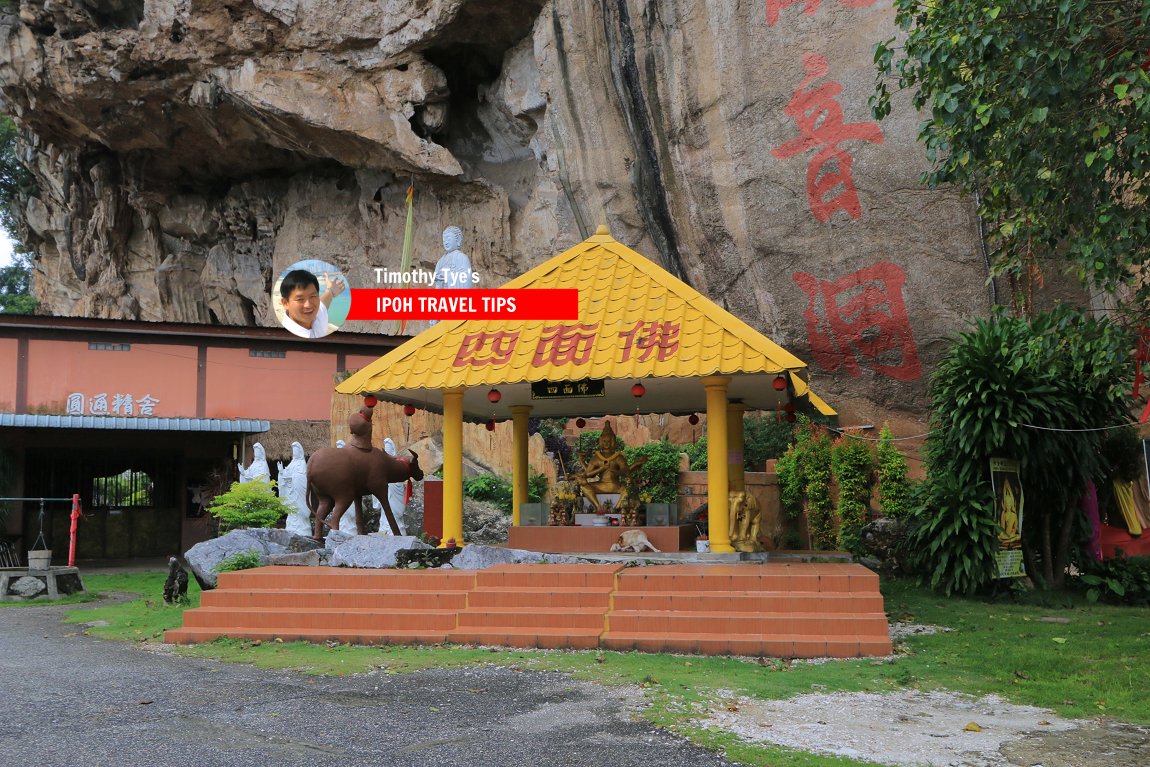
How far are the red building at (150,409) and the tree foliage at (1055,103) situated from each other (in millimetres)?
15853

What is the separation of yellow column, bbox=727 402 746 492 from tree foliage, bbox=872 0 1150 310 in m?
4.42

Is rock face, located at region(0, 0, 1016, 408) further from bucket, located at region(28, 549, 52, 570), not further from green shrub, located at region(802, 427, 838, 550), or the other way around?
bucket, located at region(28, 549, 52, 570)

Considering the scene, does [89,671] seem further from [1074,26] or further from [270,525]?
[1074,26]

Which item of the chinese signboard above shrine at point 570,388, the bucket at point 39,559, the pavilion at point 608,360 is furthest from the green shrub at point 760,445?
the bucket at point 39,559

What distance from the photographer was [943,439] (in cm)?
1177

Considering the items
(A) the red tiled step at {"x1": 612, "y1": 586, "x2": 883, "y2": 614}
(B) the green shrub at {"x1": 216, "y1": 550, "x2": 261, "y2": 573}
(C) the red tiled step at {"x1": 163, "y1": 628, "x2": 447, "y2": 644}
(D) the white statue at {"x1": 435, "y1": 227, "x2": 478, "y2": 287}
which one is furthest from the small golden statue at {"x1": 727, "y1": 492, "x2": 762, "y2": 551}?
(D) the white statue at {"x1": 435, "y1": 227, "x2": 478, "y2": 287}

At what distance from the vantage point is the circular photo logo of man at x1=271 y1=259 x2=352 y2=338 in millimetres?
24297

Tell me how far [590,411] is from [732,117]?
634 centimetres

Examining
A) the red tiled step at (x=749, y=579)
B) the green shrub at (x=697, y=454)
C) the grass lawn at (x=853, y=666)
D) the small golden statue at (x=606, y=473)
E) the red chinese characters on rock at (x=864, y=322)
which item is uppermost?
the red chinese characters on rock at (x=864, y=322)

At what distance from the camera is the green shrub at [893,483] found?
43.5 ft

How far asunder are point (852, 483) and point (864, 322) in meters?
3.44

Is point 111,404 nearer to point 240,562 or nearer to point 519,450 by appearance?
point 240,562

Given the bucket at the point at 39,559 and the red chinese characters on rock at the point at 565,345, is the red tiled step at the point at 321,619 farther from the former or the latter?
the bucket at the point at 39,559

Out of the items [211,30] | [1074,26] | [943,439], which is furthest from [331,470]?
[211,30]
